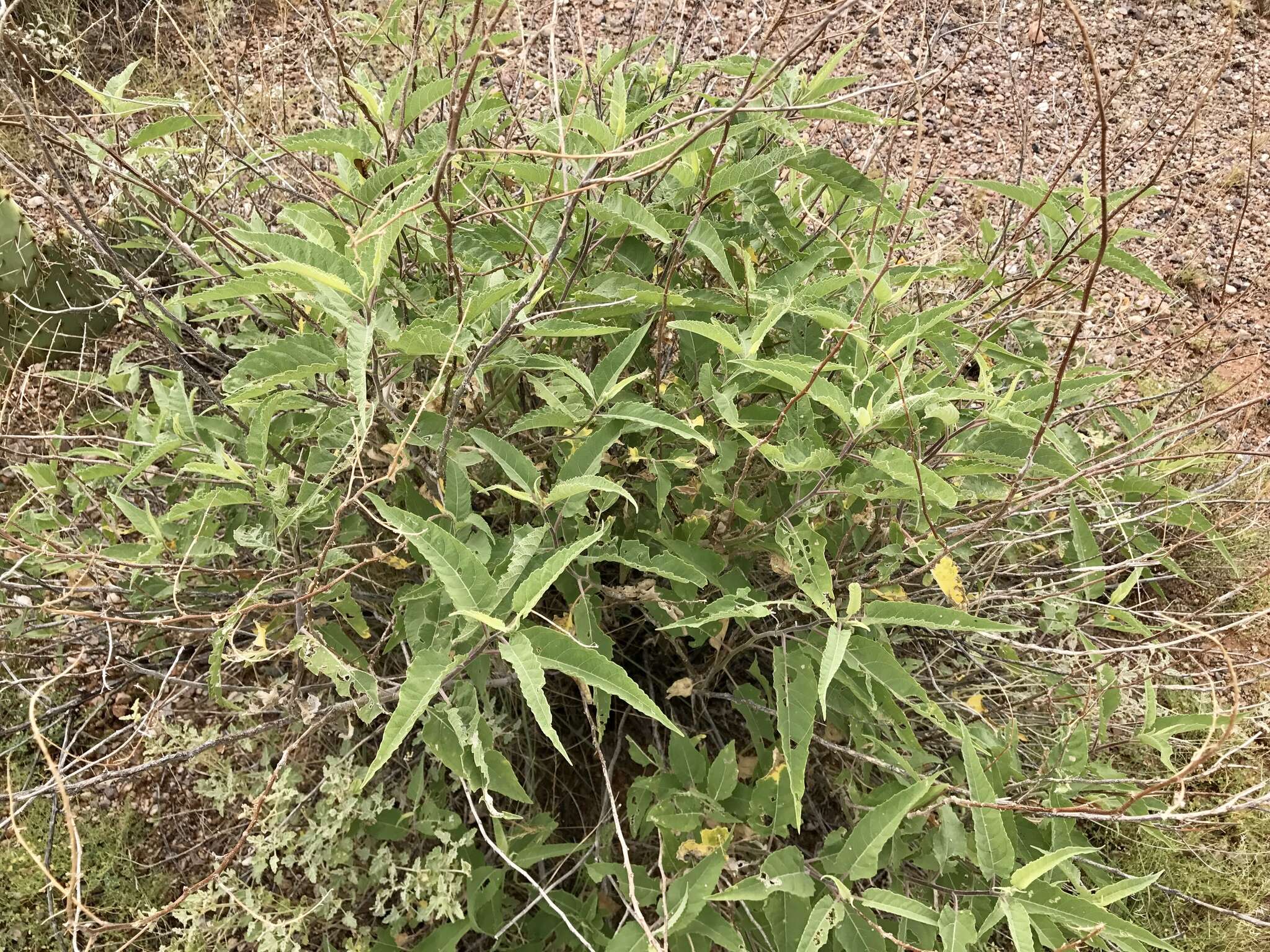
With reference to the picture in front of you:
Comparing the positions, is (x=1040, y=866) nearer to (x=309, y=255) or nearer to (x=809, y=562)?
(x=809, y=562)

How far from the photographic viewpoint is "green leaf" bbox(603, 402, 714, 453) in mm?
1226

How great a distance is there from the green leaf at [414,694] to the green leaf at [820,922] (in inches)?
26.2

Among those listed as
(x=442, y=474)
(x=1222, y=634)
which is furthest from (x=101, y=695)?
(x=1222, y=634)

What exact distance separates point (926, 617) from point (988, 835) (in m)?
0.35

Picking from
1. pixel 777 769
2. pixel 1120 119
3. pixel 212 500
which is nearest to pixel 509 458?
pixel 212 500

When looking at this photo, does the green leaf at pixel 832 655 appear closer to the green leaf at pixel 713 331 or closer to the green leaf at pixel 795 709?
the green leaf at pixel 795 709

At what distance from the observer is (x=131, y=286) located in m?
1.64

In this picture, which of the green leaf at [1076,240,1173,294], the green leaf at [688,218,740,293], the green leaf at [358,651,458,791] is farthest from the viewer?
the green leaf at [1076,240,1173,294]

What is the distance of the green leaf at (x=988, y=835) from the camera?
3.94 feet

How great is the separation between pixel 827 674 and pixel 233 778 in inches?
52.1

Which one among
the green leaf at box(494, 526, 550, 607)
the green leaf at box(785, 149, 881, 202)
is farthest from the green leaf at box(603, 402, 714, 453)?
the green leaf at box(785, 149, 881, 202)

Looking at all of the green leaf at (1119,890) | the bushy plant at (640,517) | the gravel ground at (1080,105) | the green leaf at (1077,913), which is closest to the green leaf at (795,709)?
the bushy plant at (640,517)

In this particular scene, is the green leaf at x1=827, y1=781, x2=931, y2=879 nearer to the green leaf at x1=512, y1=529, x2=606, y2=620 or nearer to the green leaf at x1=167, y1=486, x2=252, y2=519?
the green leaf at x1=512, y1=529, x2=606, y2=620

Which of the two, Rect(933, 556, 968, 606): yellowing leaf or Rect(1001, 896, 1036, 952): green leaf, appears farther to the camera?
Rect(933, 556, 968, 606): yellowing leaf
